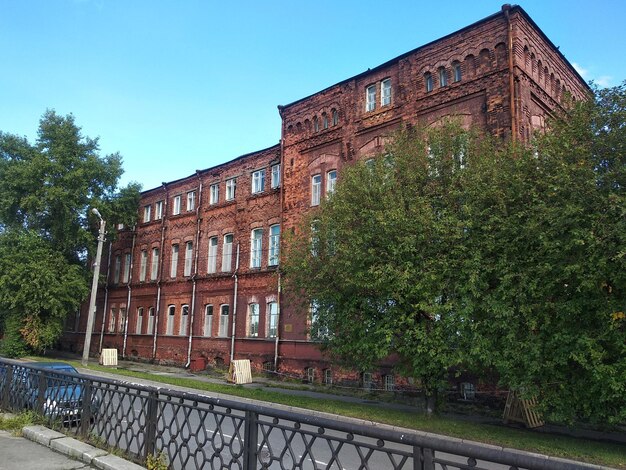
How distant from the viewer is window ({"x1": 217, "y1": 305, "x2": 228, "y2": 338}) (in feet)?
88.7

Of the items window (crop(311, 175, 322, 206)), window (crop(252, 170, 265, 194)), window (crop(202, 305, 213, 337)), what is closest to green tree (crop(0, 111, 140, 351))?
window (crop(202, 305, 213, 337))

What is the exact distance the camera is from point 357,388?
19.6 meters

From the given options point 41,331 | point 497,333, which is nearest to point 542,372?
point 497,333

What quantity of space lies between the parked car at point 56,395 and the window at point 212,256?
20143 mm

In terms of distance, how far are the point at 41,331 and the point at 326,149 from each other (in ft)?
66.8

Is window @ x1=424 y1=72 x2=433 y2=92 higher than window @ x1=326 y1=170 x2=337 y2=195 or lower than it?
higher

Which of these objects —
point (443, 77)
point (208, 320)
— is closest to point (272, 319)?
point (208, 320)

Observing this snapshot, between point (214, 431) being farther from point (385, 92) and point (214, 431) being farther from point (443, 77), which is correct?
point (385, 92)

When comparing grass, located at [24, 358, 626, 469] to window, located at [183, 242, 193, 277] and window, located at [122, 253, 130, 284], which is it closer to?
window, located at [183, 242, 193, 277]

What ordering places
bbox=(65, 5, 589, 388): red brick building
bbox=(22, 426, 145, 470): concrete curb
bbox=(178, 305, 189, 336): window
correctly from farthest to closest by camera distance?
1. bbox=(178, 305, 189, 336): window
2. bbox=(65, 5, 589, 388): red brick building
3. bbox=(22, 426, 145, 470): concrete curb

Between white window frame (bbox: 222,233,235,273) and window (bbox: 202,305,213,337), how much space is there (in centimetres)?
255

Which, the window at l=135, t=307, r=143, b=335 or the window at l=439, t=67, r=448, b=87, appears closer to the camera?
the window at l=439, t=67, r=448, b=87

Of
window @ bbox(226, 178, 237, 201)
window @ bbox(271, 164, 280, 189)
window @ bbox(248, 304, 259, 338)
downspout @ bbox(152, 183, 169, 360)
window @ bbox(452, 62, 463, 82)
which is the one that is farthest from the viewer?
downspout @ bbox(152, 183, 169, 360)

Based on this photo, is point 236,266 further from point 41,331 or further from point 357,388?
point 41,331
